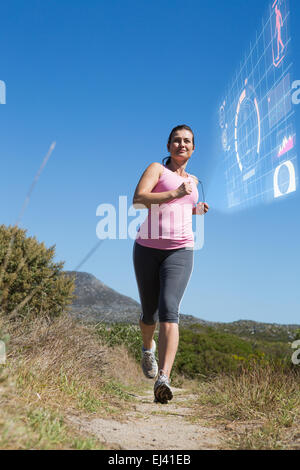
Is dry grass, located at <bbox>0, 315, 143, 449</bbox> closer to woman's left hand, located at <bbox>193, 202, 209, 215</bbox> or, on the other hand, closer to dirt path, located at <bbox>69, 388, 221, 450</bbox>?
dirt path, located at <bbox>69, 388, 221, 450</bbox>

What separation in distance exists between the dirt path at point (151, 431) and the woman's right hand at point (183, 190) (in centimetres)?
183

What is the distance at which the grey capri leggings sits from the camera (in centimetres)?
399

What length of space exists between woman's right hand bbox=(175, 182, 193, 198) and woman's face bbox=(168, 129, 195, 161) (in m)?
0.62

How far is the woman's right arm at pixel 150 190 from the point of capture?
394 centimetres

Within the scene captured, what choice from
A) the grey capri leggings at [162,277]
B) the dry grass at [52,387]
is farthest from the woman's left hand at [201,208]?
the dry grass at [52,387]

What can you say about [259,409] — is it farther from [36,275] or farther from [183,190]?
[36,275]

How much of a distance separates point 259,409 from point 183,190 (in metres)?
1.88

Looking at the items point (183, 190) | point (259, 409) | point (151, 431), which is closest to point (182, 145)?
point (183, 190)

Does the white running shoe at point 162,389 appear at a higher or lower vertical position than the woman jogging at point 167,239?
lower

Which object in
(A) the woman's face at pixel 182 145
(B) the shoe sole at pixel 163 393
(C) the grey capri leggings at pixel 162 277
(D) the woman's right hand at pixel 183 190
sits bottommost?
(B) the shoe sole at pixel 163 393

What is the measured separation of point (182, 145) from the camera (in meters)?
4.39

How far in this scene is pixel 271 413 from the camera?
3504mm

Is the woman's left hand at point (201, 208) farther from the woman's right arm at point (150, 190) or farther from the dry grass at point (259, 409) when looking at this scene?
the dry grass at point (259, 409)
